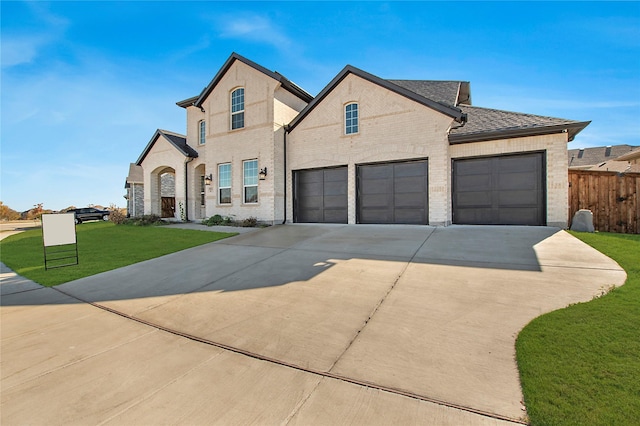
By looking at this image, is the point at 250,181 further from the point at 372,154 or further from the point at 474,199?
the point at 474,199

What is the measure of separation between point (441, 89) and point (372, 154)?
635 cm

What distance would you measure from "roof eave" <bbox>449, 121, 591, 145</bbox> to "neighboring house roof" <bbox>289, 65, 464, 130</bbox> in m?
0.75

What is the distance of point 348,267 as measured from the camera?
5930 millimetres

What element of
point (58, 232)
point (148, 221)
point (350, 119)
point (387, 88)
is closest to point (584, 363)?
point (58, 232)

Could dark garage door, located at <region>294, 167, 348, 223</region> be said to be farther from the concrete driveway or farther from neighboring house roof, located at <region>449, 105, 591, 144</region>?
the concrete driveway

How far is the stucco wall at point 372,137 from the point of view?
10.8 meters

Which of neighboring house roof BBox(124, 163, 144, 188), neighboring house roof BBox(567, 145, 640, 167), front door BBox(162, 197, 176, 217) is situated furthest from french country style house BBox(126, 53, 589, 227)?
neighboring house roof BBox(567, 145, 640, 167)

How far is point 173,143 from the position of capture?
58.3 ft

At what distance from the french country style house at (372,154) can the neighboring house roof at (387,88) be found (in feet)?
0.16

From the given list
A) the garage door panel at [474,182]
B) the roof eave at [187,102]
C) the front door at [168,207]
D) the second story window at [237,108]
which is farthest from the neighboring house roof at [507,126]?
the front door at [168,207]

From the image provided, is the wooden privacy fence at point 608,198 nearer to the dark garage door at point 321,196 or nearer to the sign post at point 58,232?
the dark garage door at point 321,196

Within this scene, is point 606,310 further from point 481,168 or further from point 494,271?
point 481,168

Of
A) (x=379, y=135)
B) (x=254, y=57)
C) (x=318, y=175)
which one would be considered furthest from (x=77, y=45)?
(x=379, y=135)

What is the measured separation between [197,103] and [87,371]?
1665cm
